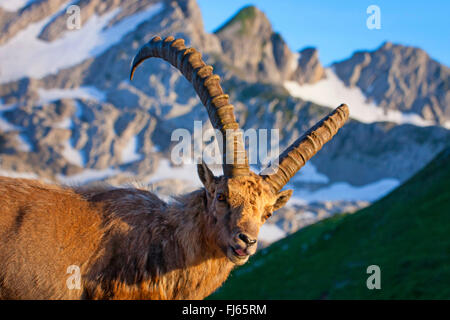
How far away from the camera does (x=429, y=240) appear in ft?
145

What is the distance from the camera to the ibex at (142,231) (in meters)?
10.6

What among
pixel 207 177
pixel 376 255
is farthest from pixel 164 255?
pixel 376 255

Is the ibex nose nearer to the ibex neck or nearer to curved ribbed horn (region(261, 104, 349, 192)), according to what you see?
the ibex neck

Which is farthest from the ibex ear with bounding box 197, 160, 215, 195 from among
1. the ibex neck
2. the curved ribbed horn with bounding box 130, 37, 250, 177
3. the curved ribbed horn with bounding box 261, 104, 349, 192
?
the curved ribbed horn with bounding box 261, 104, 349, 192

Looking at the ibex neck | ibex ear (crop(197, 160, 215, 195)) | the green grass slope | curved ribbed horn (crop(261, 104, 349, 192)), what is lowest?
the ibex neck

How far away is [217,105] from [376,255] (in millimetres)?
39605

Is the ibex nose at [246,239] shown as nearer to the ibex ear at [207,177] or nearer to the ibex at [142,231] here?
the ibex at [142,231]

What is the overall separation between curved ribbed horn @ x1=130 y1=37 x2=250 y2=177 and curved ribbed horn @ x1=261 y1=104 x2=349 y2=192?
0.98m

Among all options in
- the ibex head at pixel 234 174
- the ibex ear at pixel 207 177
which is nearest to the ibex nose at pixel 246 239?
the ibex head at pixel 234 174

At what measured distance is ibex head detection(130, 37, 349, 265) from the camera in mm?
10625

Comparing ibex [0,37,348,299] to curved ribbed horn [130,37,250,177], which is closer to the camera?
ibex [0,37,348,299]

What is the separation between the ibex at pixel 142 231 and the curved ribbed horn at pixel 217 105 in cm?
2
